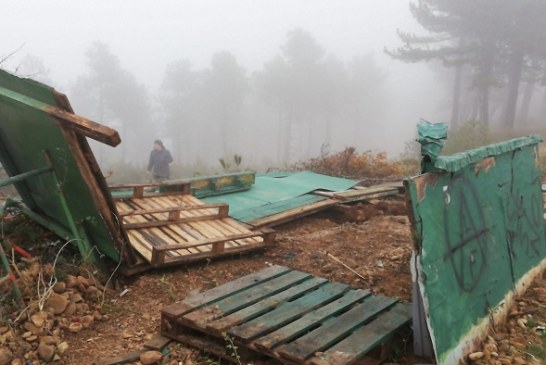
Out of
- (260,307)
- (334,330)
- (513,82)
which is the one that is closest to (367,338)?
(334,330)

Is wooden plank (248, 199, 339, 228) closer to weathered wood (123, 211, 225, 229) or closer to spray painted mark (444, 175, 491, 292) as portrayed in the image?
weathered wood (123, 211, 225, 229)

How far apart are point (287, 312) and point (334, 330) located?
0.38m

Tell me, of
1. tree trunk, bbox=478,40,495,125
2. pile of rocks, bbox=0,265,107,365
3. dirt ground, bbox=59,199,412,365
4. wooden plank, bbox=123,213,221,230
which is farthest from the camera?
tree trunk, bbox=478,40,495,125

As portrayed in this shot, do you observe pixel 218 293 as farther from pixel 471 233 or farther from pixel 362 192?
pixel 362 192

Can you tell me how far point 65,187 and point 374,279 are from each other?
2.84 m

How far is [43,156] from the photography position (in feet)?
12.5

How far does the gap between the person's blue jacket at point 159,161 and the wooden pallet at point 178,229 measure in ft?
13.9

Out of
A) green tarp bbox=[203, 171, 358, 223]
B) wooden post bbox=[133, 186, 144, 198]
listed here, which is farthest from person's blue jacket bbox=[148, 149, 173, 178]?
wooden post bbox=[133, 186, 144, 198]

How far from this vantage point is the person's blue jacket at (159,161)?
396 inches

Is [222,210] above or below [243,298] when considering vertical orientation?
above

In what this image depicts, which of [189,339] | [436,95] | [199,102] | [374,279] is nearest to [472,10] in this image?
[374,279]

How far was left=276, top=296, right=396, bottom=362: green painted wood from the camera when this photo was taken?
258 cm

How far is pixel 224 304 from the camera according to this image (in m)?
3.23

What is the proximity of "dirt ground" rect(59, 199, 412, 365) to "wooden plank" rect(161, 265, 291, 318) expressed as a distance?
25 centimetres
